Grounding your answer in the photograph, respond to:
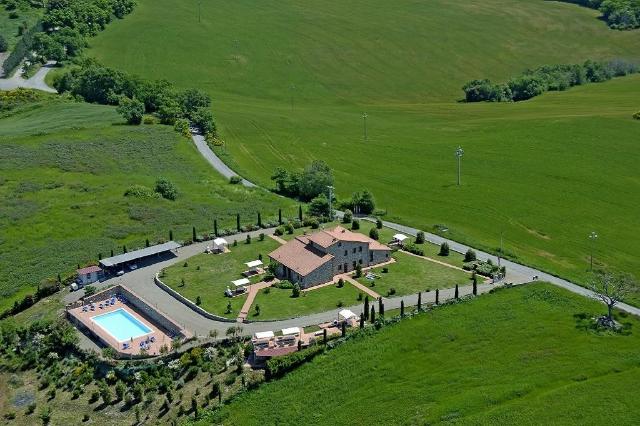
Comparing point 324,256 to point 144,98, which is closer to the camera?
point 324,256

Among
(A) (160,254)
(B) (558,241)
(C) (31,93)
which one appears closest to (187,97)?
(C) (31,93)

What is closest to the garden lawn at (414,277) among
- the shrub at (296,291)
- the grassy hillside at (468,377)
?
the grassy hillside at (468,377)

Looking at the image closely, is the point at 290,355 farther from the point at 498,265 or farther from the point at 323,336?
the point at 498,265

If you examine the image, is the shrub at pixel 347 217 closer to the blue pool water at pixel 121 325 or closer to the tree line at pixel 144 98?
the blue pool water at pixel 121 325

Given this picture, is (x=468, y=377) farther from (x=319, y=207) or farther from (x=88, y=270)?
(x=88, y=270)

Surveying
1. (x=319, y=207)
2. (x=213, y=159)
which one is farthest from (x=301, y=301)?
(x=213, y=159)
